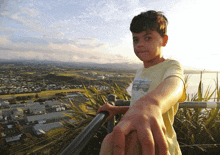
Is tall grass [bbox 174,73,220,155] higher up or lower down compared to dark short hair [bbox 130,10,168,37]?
lower down

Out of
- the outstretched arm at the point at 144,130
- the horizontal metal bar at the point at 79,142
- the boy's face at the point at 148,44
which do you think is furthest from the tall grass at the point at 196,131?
the outstretched arm at the point at 144,130

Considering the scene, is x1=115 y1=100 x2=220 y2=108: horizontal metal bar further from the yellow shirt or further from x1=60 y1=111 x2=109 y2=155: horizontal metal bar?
x1=60 y1=111 x2=109 y2=155: horizontal metal bar

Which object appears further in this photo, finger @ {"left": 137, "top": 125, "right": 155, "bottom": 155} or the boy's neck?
the boy's neck

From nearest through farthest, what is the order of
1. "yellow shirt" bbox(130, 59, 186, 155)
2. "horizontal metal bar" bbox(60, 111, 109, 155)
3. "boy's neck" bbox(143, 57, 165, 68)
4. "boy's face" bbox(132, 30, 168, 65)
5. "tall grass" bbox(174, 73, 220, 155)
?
"horizontal metal bar" bbox(60, 111, 109, 155) < "yellow shirt" bbox(130, 59, 186, 155) < "boy's face" bbox(132, 30, 168, 65) < "boy's neck" bbox(143, 57, 165, 68) < "tall grass" bbox(174, 73, 220, 155)

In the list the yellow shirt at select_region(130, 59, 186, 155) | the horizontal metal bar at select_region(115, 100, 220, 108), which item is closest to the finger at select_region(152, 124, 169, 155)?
the yellow shirt at select_region(130, 59, 186, 155)

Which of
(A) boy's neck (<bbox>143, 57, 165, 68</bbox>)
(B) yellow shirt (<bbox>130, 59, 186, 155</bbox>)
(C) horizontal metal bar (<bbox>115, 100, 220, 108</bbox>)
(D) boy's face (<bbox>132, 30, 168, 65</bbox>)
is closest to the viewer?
(B) yellow shirt (<bbox>130, 59, 186, 155</bbox>)

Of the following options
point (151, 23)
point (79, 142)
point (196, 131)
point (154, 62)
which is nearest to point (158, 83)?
point (154, 62)

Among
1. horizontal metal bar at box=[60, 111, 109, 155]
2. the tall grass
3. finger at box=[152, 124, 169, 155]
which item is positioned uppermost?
finger at box=[152, 124, 169, 155]
